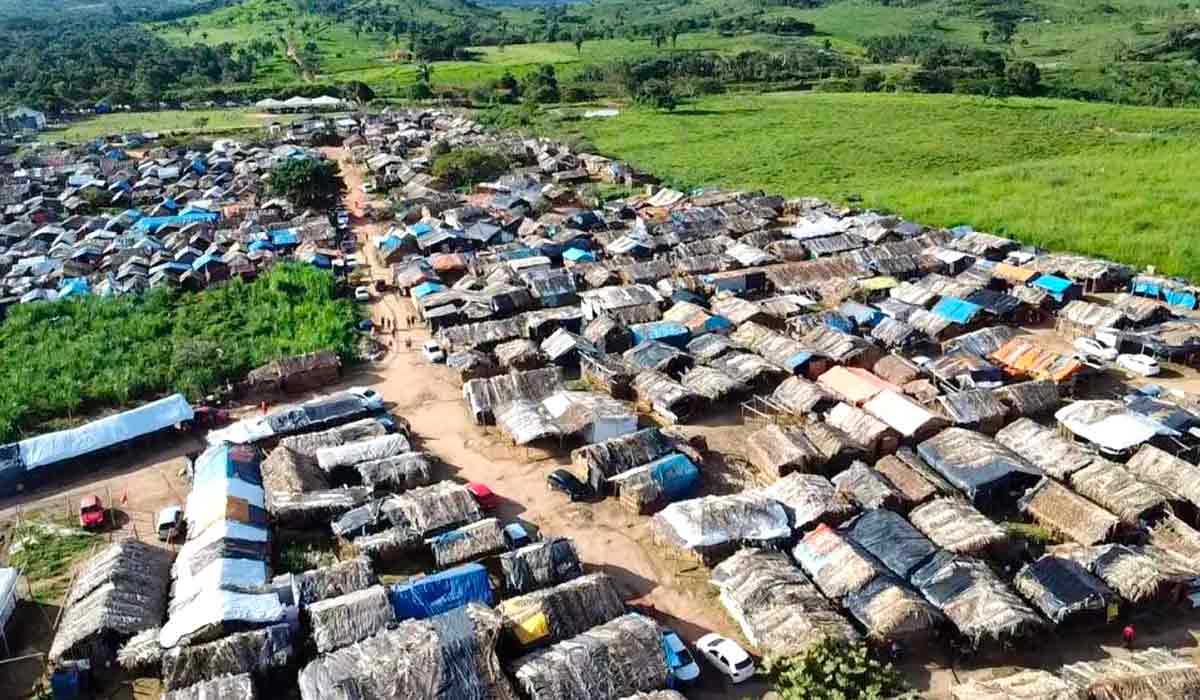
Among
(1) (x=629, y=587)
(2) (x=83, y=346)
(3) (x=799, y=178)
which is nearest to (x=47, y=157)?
(2) (x=83, y=346)

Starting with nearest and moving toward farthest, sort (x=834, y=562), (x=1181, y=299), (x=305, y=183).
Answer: (x=834, y=562)
(x=1181, y=299)
(x=305, y=183)

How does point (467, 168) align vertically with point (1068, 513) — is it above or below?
below

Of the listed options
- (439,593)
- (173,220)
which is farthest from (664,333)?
(173,220)

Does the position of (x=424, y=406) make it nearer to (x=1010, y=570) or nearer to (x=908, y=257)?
(x=1010, y=570)

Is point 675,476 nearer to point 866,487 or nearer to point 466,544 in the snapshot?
point 866,487

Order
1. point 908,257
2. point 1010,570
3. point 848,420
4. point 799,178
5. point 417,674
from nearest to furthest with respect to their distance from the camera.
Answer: point 417,674 < point 1010,570 < point 848,420 < point 908,257 < point 799,178

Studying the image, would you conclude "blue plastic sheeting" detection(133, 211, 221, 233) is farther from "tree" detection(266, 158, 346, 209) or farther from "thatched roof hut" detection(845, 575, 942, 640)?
"thatched roof hut" detection(845, 575, 942, 640)

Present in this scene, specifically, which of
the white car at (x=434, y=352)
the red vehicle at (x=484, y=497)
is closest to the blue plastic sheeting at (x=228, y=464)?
the red vehicle at (x=484, y=497)
